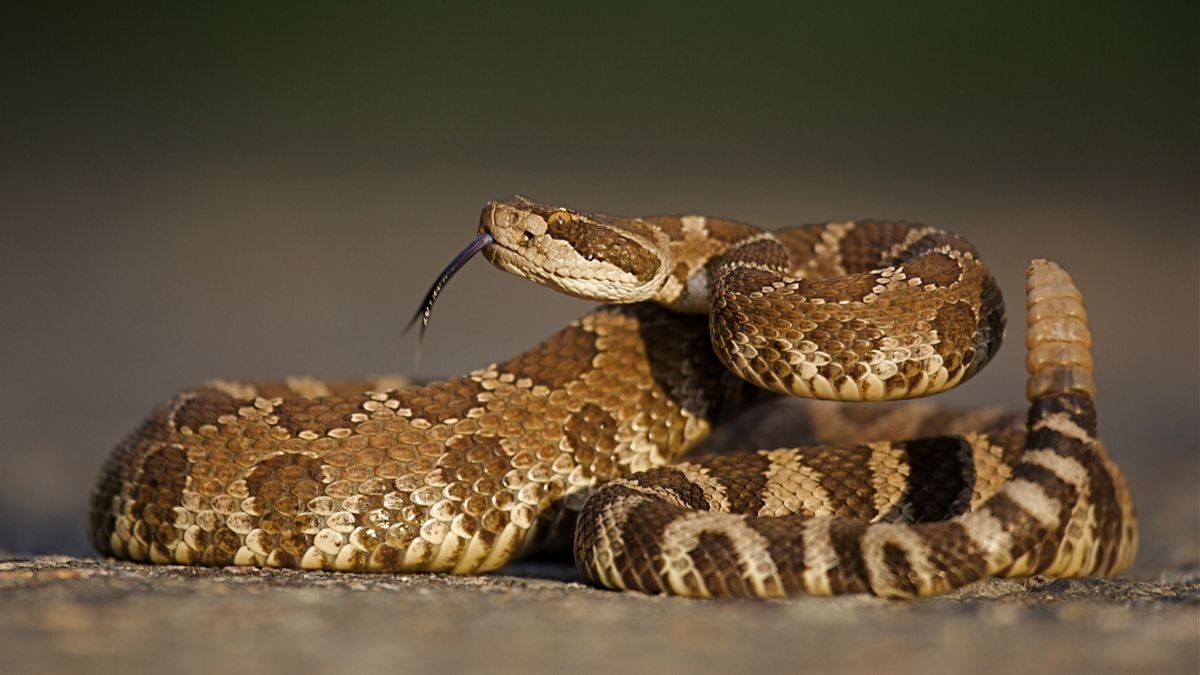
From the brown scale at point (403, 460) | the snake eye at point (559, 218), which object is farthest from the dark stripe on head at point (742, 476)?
the snake eye at point (559, 218)

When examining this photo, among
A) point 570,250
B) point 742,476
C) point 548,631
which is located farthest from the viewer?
point 570,250

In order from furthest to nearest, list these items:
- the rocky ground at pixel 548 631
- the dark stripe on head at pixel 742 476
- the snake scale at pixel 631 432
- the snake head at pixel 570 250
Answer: the snake head at pixel 570 250 → the dark stripe on head at pixel 742 476 → the snake scale at pixel 631 432 → the rocky ground at pixel 548 631

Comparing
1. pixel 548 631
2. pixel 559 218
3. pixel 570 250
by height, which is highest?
pixel 559 218

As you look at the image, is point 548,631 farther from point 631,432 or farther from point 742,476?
point 631,432

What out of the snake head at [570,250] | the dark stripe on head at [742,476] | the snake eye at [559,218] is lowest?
the dark stripe on head at [742,476]

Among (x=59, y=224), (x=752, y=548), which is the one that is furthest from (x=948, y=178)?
(x=752, y=548)

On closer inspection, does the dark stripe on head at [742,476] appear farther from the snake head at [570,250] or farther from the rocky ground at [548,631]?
the rocky ground at [548,631]

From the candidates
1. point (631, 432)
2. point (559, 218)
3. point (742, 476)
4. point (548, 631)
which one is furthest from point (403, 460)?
point (548, 631)

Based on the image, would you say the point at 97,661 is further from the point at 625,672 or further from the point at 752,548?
the point at 752,548
